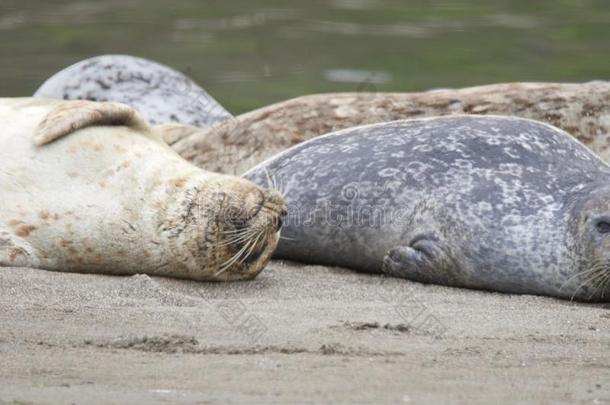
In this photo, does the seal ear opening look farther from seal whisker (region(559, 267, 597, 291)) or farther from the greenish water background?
the greenish water background

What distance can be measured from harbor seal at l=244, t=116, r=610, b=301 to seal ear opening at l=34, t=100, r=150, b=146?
0.70 metres

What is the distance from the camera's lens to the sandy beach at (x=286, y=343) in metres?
4.08

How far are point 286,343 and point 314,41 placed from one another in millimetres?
10254

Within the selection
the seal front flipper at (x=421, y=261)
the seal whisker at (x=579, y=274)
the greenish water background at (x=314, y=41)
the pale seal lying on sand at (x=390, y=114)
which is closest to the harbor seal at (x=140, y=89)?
the pale seal lying on sand at (x=390, y=114)

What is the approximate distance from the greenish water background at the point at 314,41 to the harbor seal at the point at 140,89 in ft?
7.19

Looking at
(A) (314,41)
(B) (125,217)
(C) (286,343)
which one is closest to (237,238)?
(B) (125,217)

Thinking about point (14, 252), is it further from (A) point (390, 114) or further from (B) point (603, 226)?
(A) point (390, 114)

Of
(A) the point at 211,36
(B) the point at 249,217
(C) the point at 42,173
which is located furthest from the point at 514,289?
(A) the point at 211,36

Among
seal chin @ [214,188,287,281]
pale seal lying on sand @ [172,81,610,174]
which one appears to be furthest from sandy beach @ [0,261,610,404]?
pale seal lying on sand @ [172,81,610,174]

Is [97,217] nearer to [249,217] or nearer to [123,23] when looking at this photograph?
[249,217]

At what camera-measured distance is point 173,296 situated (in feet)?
18.0

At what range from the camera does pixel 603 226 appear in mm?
6031

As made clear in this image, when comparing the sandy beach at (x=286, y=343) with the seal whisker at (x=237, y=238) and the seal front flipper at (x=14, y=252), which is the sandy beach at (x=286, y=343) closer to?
the seal front flipper at (x=14, y=252)

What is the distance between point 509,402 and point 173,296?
183 cm
